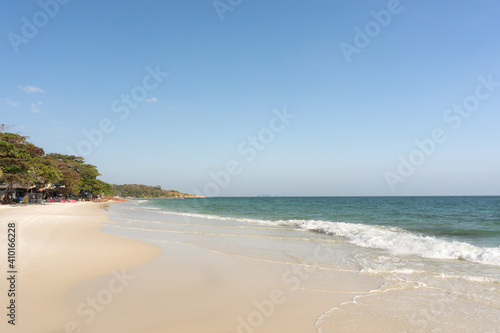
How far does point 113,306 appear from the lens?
17.0 ft

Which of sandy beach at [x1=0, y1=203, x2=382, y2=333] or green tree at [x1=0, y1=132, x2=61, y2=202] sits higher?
green tree at [x1=0, y1=132, x2=61, y2=202]

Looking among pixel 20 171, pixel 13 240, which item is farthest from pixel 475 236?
pixel 20 171

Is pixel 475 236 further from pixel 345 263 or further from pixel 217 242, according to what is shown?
pixel 217 242

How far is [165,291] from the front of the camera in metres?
6.18

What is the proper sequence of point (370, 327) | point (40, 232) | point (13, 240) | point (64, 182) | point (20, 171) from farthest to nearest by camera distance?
point (64, 182) < point (20, 171) < point (40, 232) < point (13, 240) < point (370, 327)

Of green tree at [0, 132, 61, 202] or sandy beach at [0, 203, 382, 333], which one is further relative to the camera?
green tree at [0, 132, 61, 202]

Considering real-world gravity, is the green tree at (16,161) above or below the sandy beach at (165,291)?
above

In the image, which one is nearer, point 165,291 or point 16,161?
point 165,291

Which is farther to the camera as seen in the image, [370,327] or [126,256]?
[126,256]

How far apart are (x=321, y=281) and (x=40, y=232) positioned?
13.0 m

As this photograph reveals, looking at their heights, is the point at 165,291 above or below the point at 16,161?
below

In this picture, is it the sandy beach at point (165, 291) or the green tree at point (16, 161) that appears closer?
the sandy beach at point (165, 291)

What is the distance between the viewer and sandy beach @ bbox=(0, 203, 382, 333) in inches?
179

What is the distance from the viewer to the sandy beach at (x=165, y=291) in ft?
15.0
